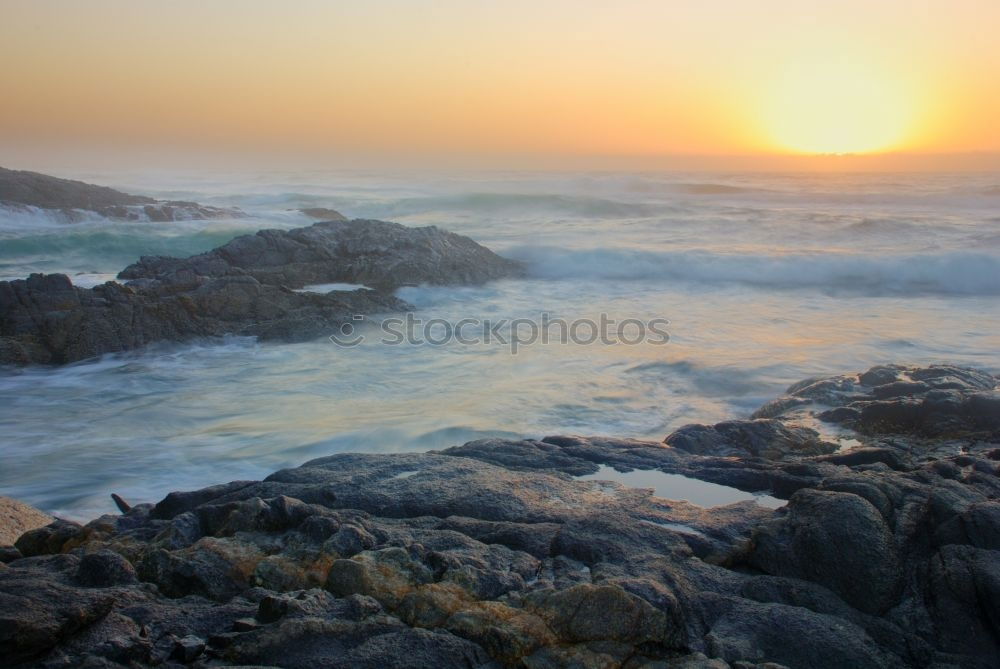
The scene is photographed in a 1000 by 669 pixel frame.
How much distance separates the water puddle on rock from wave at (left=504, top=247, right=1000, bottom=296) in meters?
12.2

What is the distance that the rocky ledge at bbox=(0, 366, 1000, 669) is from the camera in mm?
2832

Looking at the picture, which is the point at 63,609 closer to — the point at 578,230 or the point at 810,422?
the point at 810,422

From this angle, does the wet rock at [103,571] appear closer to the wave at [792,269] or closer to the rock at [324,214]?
the wave at [792,269]

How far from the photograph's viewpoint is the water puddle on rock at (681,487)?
15.3ft

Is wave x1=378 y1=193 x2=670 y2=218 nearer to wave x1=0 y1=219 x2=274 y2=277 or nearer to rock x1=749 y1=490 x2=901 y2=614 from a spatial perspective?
wave x1=0 y1=219 x2=274 y2=277

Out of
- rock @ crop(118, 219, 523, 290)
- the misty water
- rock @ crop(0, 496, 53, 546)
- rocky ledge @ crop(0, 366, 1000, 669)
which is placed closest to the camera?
rocky ledge @ crop(0, 366, 1000, 669)

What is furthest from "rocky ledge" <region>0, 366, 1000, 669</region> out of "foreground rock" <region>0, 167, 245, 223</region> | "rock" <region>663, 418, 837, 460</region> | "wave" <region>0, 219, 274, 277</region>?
"foreground rock" <region>0, 167, 245, 223</region>

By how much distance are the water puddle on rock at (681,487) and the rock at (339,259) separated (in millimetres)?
8283

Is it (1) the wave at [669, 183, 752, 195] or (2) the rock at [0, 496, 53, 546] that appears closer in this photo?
(2) the rock at [0, 496, 53, 546]

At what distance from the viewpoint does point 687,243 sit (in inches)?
874

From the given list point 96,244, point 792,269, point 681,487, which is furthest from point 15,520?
point 96,244

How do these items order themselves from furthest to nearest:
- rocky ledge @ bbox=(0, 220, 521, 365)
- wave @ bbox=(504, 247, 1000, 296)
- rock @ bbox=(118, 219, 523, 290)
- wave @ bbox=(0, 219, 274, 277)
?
wave @ bbox=(0, 219, 274, 277)
wave @ bbox=(504, 247, 1000, 296)
rock @ bbox=(118, 219, 523, 290)
rocky ledge @ bbox=(0, 220, 521, 365)

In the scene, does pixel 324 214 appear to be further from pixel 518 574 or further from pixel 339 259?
pixel 518 574

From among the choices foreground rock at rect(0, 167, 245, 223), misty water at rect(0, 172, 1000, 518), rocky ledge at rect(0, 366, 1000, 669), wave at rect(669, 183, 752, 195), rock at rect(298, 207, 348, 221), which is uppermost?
wave at rect(669, 183, 752, 195)
